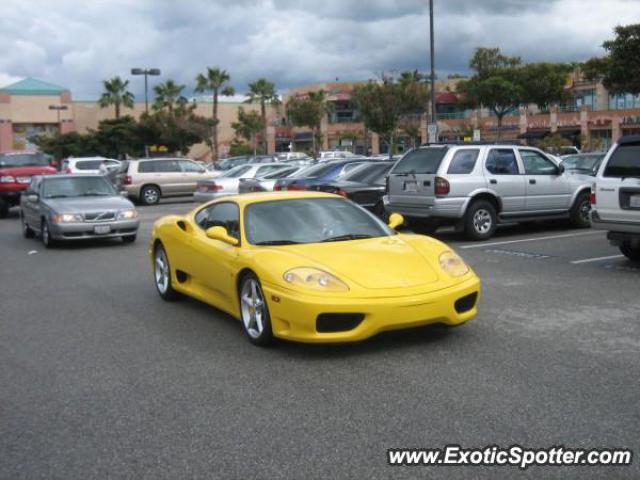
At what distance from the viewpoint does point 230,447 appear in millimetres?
4297

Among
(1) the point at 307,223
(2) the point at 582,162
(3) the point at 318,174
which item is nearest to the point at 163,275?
(1) the point at 307,223

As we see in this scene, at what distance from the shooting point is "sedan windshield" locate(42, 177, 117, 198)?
15445mm

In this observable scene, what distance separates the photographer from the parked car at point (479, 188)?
13727mm

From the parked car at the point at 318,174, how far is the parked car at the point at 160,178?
1019 centimetres

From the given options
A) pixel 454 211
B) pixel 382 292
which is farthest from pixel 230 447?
pixel 454 211

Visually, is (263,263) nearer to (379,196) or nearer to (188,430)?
(188,430)

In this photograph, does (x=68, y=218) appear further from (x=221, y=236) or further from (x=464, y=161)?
(x=221, y=236)

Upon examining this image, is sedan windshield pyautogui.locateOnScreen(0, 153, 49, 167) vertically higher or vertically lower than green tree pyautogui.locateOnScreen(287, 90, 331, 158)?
lower

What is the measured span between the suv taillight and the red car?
48.3 ft

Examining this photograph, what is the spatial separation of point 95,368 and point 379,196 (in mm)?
11175

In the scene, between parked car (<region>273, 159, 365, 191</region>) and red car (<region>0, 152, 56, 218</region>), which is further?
red car (<region>0, 152, 56, 218</region>)

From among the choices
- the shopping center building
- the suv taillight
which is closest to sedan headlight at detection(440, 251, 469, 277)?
the suv taillight

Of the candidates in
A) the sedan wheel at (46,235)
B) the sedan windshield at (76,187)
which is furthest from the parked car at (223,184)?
the sedan wheel at (46,235)

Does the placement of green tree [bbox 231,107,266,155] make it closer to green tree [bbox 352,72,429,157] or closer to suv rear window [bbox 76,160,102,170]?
green tree [bbox 352,72,429,157]
